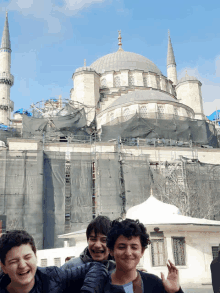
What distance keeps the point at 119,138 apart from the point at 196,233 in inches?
560

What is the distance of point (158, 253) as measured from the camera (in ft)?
31.6

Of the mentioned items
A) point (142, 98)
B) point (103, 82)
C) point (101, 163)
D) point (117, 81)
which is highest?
point (117, 81)

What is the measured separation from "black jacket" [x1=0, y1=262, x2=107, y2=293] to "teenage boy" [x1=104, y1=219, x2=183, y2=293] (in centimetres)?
9

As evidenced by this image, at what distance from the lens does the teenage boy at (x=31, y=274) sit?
182cm

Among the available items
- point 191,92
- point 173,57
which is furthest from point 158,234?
point 173,57

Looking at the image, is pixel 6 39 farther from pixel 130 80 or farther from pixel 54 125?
Result: pixel 54 125

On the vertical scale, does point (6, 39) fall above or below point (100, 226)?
above

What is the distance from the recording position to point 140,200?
19797mm

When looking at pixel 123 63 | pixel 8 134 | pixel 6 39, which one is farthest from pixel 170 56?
pixel 8 134

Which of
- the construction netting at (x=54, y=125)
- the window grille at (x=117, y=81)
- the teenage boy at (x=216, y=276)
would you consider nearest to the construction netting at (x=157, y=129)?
the construction netting at (x=54, y=125)

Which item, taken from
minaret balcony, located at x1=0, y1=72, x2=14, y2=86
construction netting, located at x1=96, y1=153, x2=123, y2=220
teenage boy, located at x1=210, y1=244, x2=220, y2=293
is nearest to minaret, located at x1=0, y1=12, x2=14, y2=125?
minaret balcony, located at x1=0, y1=72, x2=14, y2=86

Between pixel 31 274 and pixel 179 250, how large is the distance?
840cm

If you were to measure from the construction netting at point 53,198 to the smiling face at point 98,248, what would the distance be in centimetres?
1636

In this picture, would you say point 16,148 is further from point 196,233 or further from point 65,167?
point 196,233
